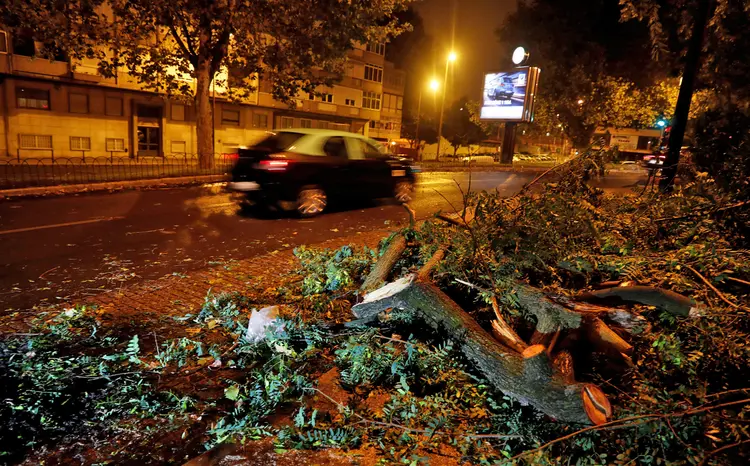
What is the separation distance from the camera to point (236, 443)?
2.73 meters

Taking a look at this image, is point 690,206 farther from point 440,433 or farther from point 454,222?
point 440,433

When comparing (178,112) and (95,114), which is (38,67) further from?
(178,112)

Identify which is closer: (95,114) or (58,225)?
(58,225)

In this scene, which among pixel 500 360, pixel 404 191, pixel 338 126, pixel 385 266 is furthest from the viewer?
pixel 338 126

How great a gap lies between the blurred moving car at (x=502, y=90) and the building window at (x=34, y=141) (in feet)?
86.2

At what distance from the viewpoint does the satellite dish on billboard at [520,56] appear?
28.6m

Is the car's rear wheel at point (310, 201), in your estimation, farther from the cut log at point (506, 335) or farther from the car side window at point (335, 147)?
the cut log at point (506, 335)

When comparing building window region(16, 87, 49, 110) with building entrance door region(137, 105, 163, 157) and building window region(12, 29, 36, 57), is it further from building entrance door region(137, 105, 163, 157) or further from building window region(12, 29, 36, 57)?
building entrance door region(137, 105, 163, 157)

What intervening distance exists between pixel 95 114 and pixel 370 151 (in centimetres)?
2095

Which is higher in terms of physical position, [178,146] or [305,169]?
[305,169]

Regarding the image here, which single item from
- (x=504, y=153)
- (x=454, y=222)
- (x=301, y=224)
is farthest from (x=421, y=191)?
(x=504, y=153)

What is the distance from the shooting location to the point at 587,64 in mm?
27875

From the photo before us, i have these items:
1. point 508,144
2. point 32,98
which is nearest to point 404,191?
point 32,98

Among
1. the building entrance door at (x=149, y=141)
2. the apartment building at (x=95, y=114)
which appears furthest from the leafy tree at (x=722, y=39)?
the building entrance door at (x=149, y=141)
